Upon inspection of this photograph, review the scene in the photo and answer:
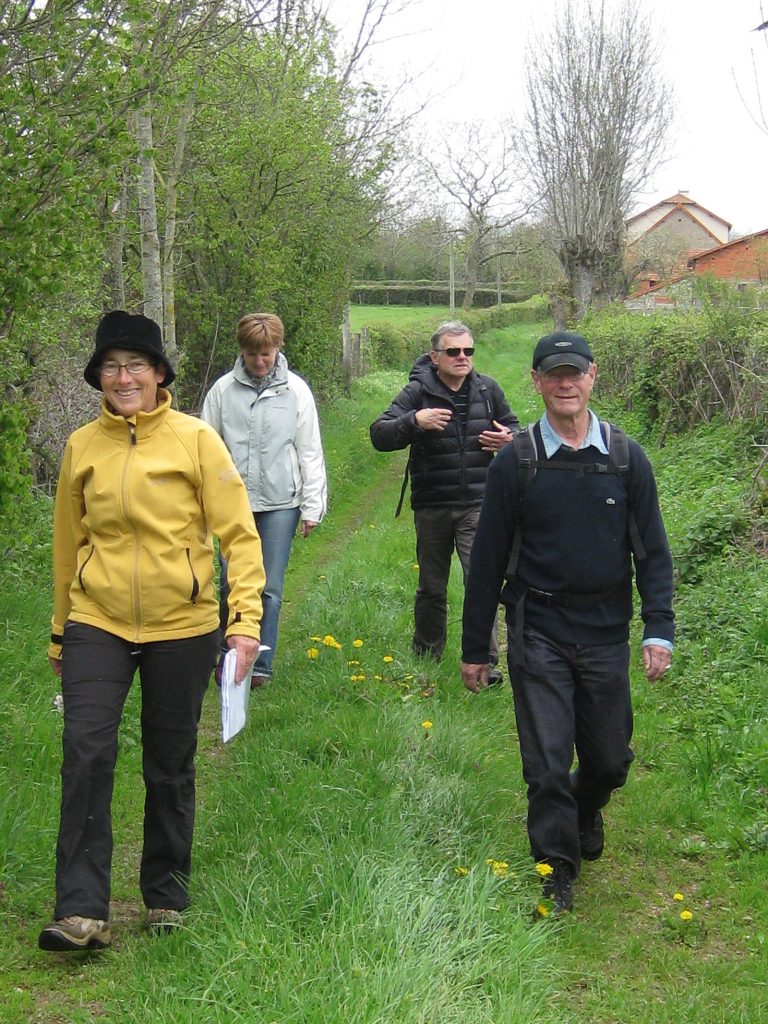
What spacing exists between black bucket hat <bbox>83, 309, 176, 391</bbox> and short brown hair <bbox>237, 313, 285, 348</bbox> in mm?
2685

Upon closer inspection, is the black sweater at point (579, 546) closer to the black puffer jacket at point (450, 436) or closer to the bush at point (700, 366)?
the black puffer jacket at point (450, 436)

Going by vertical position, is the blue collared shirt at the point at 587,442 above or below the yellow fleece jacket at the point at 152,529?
above

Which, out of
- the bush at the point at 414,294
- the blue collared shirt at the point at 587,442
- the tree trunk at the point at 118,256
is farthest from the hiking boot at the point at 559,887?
the bush at the point at 414,294

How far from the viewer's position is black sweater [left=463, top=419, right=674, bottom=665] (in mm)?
4289

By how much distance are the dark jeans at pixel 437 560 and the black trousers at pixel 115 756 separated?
2926 millimetres

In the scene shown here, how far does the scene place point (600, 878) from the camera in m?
4.82

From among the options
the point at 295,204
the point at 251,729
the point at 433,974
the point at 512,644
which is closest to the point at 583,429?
the point at 512,644

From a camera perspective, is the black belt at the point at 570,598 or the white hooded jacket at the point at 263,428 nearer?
the black belt at the point at 570,598

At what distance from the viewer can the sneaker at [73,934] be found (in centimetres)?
360

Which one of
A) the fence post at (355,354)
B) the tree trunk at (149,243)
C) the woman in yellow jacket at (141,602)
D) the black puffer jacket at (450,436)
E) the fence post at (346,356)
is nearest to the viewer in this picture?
the woman in yellow jacket at (141,602)

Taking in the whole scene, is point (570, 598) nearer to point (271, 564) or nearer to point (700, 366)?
point (271, 564)

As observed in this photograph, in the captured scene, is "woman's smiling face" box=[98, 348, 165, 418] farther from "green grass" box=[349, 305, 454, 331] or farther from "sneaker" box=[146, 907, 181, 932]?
"green grass" box=[349, 305, 454, 331]

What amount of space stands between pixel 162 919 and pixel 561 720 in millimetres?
1602

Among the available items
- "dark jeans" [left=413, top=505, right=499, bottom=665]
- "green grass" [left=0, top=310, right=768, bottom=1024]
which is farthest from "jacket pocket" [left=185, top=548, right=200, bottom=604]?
"dark jeans" [left=413, top=505, right=499, bottom=665]
